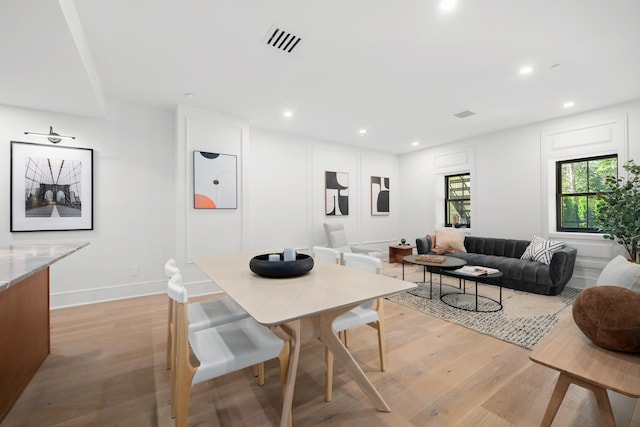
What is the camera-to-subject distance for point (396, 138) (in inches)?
213

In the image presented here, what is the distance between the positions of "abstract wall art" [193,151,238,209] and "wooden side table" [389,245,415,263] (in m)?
3.50

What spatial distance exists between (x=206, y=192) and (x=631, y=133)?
572 cm

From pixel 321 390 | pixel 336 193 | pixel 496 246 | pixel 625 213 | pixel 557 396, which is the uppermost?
pixel 336 193

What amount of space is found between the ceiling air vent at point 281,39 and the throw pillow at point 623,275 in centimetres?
274

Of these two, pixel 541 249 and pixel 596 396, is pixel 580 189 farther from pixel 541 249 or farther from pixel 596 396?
pixel 596 396

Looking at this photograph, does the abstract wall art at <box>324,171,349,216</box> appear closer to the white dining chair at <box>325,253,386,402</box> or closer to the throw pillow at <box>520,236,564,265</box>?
the throw pillow at <box>520,236,564,265</box>

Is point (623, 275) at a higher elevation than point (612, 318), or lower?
higher

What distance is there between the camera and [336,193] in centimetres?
562

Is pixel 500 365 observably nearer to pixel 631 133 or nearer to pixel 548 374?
pixel 548 374

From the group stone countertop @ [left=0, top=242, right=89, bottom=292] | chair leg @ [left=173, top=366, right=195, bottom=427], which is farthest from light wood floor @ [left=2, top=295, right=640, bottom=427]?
stone countertop @ [left=0, top=242, right=89, bottom=292]

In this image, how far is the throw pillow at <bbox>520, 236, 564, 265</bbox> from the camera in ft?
12.5

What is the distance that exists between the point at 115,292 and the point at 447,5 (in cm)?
466

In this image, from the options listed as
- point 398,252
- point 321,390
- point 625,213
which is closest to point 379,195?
point 398,252

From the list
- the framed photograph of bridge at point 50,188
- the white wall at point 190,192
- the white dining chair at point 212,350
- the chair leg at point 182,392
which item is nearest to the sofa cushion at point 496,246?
the white wall at point 190,192
